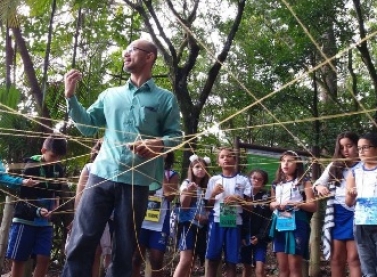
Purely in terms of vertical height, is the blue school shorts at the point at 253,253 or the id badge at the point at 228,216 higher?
the id badge at the point at 228,216

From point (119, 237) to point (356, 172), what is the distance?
2130mm

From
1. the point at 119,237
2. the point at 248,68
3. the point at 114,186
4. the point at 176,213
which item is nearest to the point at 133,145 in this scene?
the point at 114,186

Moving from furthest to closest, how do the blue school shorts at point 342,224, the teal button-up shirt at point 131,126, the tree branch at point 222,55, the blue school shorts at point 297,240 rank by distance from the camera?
the tree branch at point 222,55, the blue school shorts at point 297,240, the blue school shorts at point 342,224, the teal button-up shirt at point 131,126

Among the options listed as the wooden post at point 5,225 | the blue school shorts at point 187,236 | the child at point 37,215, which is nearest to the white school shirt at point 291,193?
the blue school shorts at point 187,236

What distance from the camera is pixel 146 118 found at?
2.96 meters

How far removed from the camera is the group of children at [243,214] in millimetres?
4133

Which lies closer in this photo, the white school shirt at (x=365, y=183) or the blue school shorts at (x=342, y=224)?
the white school shirt at (x=365, y=183)

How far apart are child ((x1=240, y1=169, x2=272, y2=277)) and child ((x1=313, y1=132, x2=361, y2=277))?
72 cm

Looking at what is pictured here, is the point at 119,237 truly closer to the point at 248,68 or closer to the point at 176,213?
the point at 176,213

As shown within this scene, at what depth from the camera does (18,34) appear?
21.8 ft

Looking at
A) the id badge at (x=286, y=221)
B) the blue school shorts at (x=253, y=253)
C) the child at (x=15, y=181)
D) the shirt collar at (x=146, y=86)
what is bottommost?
the blue school shorts at (x=253, y=253)

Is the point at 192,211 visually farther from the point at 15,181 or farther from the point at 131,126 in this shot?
the point at 131,126

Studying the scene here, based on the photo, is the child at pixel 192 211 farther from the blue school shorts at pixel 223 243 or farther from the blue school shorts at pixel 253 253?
the blue school shorts at pixel 253 253

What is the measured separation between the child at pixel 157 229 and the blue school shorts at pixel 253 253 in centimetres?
76
